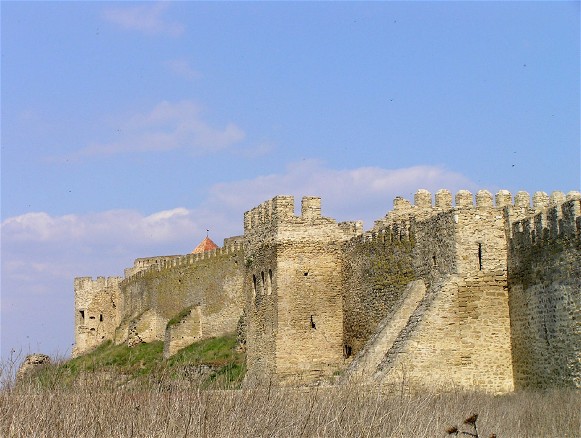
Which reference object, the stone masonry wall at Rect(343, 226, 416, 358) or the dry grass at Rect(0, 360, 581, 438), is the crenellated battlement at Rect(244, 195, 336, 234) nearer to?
the stone masonry wall at Rect(343, 226, 416, 358)

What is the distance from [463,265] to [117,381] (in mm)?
9910

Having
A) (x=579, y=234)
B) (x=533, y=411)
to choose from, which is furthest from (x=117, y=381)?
→ (x=579, y=234)

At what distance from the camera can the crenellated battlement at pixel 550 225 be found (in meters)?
23.1

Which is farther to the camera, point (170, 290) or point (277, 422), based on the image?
point (170, 290)

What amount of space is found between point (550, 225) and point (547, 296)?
5.11 ft

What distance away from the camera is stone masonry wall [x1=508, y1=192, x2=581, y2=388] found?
2323 centimetres

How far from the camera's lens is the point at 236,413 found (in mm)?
17672

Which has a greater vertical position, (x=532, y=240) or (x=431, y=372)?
(x=532, y=240)

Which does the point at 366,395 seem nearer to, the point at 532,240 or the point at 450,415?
the point at 450,415

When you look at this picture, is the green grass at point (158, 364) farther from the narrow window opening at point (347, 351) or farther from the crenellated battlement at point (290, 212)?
the crenellated battlement at point (290, 212)

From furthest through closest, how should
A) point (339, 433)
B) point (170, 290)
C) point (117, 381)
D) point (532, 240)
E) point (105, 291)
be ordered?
1. point (105, 291)
2. point (170, 290)
3. point (532, 240)
4. point (117, 381)
5. point (339, 433)

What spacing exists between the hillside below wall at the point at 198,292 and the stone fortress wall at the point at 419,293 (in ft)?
0.49

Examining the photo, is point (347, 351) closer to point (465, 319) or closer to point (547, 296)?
point (465, 319)

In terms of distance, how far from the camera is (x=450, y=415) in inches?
816
